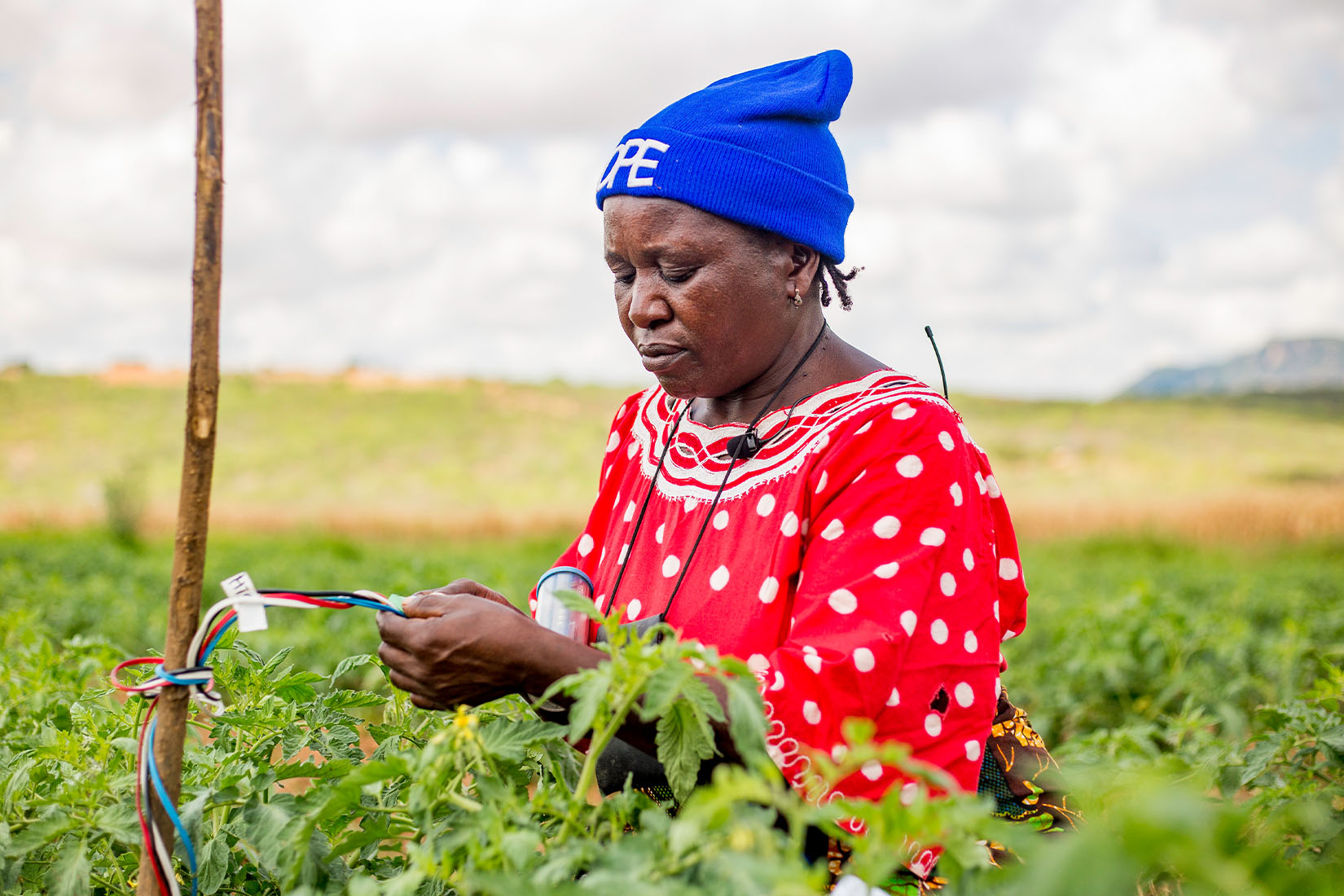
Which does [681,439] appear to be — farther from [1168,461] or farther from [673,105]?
[1168,461]

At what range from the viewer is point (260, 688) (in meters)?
1.75

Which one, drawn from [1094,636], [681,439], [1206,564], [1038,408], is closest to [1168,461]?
[1038,408]

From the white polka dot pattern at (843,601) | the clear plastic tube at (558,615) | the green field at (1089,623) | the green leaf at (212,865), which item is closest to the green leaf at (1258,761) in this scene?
the green field at (1089,623)

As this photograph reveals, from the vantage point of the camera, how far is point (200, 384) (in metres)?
1.38

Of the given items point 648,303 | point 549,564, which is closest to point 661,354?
point 648,303

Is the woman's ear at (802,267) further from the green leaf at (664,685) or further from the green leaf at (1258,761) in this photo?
the green leaf at (1258,761)

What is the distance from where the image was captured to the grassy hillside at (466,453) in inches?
1009

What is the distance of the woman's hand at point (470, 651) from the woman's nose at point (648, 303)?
67cm

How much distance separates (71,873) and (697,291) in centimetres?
135

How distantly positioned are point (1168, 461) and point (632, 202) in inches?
1494

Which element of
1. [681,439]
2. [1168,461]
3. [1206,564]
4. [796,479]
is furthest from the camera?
[1168,461]

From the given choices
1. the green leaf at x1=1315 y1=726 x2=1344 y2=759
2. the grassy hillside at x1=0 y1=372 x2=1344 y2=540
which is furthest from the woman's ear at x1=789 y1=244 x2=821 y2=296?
the grassy hillside at x1=0 y1=372 x2=1344 y2=540

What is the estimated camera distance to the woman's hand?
1.51 m

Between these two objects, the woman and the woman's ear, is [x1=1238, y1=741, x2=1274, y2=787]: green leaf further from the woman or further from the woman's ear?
the woman's ear
